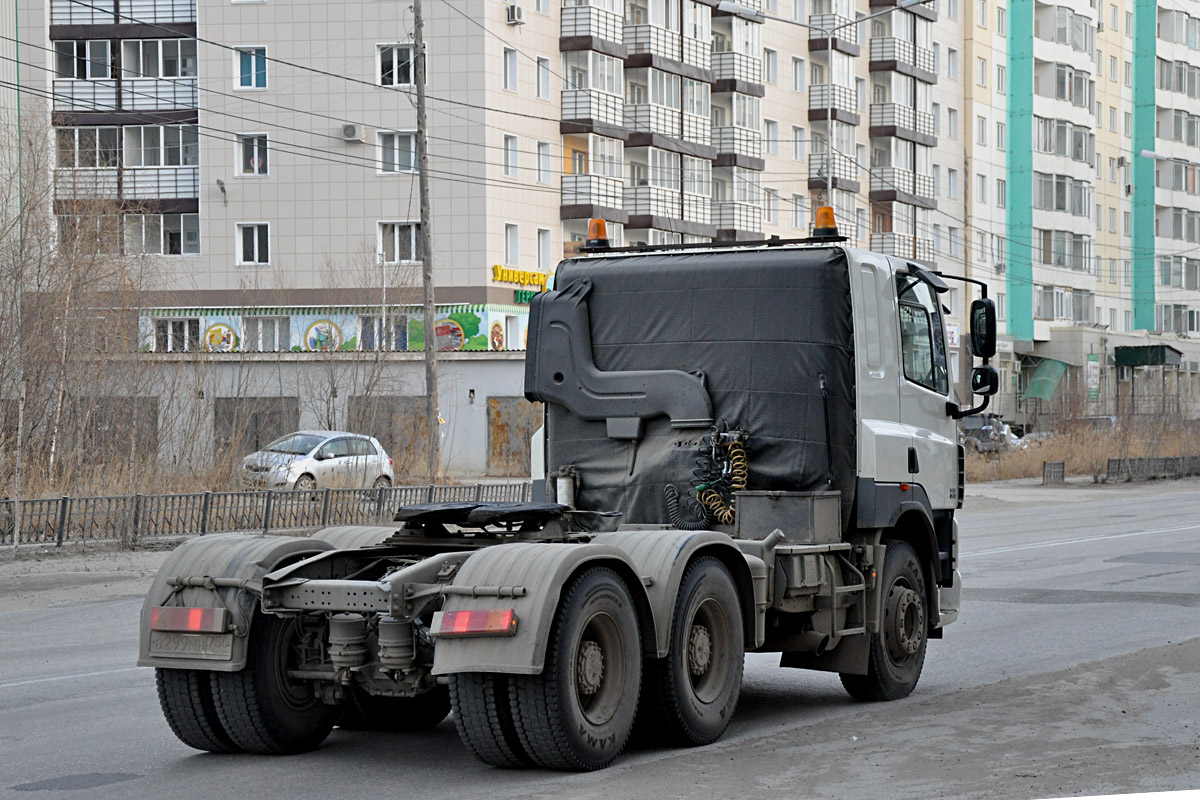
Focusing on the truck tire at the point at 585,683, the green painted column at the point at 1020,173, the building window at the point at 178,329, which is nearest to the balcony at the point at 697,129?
the building window at the point at 178,329

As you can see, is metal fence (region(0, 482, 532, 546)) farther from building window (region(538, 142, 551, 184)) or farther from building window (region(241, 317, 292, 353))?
building window (region(538, 142, 551, 184))

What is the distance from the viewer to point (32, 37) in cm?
5725

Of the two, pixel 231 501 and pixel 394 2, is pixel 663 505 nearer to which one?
pixel 231 501

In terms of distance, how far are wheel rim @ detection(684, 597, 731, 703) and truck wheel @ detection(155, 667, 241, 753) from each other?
237 cm

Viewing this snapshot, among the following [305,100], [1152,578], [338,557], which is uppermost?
[305,100]

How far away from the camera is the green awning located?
79.6 m

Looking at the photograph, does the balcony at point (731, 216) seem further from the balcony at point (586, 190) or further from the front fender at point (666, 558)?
the front fender at point (666, 558)

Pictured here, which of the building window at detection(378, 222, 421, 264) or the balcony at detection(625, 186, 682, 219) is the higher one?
the balcony at detection(625, 186, 682, 219)

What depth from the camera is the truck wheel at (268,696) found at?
27.0ft

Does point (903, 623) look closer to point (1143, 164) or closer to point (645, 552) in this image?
point (645, 552)

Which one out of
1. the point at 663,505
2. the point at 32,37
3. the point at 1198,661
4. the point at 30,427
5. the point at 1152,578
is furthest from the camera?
the point at 32,37

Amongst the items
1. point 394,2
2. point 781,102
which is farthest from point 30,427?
point 781,102

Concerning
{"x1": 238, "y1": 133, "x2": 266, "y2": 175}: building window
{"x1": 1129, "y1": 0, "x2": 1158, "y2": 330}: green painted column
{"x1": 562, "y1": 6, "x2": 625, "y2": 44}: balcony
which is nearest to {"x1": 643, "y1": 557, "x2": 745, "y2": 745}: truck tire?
{"x1": 238, "y1": 133, "x2": 266, "y2": 175}: building window

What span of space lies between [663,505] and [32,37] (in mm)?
52828
